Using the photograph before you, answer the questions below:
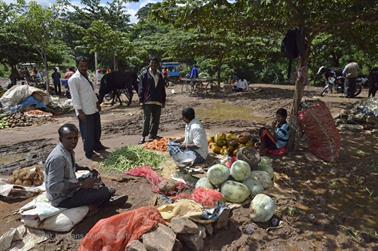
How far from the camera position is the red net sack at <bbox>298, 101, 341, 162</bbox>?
19.9ft

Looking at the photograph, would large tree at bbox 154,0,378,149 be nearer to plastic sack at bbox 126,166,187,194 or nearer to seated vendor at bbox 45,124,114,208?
plastic sack at bbox 126,166,187,194

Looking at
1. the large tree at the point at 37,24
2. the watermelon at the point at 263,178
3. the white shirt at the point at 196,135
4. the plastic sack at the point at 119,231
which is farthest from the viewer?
the large tree at the point at 37,24

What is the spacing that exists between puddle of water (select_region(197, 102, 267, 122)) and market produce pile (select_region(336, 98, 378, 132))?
257 cm

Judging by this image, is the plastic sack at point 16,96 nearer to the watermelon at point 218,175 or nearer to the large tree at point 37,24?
the large tree at point 37,24

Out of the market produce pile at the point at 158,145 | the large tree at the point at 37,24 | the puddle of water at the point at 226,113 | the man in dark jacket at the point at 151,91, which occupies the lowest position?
the puddle of water at the point at 226,113

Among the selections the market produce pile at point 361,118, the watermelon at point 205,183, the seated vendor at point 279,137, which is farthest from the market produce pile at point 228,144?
the market produce pile at point 361,118

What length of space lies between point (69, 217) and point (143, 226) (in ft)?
3.29

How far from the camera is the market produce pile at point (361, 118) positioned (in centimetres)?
857

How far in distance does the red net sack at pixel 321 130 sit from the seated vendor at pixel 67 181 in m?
3.82

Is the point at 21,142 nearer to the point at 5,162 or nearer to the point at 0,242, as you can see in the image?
the point at 5,162

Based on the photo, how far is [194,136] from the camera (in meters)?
5.47

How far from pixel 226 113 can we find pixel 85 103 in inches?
283

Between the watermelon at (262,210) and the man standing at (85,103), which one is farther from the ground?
the man standing at (85,103)

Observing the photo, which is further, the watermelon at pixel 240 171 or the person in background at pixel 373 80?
the person in background at pixel 373 80
